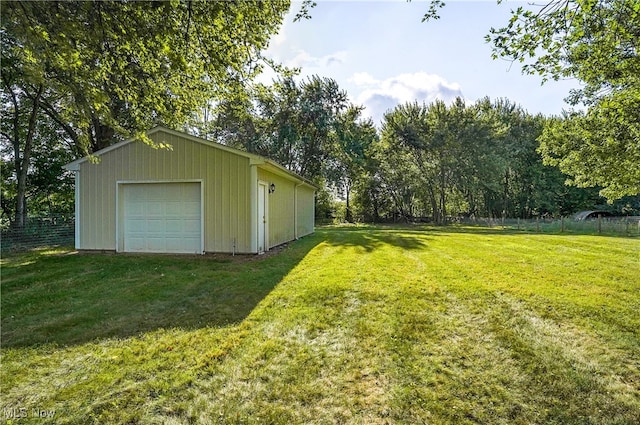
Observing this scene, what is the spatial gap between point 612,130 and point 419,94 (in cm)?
1818

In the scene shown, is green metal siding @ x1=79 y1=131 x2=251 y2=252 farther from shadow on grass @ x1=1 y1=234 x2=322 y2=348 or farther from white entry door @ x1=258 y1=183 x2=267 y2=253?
shadow on grass @ x1=1 y1=234 x2=322 y2=348

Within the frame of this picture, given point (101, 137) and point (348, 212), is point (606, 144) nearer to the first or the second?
point (101, 137)

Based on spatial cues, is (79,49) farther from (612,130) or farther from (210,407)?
(612,130)

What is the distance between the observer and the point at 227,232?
8.23 metres

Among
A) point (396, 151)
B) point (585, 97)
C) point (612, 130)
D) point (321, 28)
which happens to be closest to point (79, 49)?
point (321, 28)

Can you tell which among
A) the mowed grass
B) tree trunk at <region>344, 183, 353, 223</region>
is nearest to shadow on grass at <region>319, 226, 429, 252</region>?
the mowed grass

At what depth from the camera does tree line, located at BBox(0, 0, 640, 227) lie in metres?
3.86

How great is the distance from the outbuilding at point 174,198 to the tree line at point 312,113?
39.4 inches

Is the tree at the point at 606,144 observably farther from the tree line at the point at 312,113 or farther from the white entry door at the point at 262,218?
the white entry door at the point at 262,218

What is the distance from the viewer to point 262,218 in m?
8.78

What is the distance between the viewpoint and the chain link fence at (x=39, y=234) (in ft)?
31.7

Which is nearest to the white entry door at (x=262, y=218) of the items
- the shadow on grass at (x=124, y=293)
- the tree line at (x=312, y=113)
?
the shadow on grass at (x=124, y=293)

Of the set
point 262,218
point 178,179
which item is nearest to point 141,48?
point 178,179

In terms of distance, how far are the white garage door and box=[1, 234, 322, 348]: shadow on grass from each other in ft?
2.12
